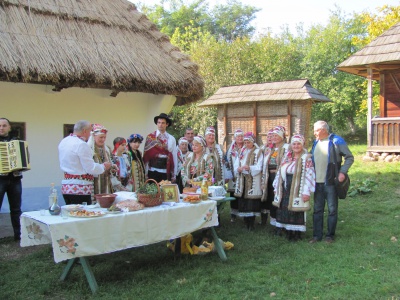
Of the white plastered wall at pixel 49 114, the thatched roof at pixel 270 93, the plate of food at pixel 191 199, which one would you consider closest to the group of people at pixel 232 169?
the plate of food at pixel 191 199

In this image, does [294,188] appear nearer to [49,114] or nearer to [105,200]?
[105,200]

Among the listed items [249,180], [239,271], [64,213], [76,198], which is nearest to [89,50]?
[76,198]

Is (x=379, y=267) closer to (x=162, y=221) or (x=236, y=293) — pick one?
(x=236, y=293)

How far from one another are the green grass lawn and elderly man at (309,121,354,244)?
282mm

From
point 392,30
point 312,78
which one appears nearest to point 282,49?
point 312,78

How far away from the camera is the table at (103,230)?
3590mm

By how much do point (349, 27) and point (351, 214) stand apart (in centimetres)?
2512

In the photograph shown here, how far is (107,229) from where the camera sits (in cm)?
384

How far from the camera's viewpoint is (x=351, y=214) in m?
7.24

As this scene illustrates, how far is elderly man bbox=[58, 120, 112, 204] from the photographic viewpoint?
179 inches

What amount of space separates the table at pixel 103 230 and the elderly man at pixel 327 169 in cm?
184

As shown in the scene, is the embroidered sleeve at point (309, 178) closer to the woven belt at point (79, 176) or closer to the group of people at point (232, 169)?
the group of people at point (232, 169)

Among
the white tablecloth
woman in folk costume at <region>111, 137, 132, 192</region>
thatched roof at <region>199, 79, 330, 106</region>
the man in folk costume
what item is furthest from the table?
thatched roof at <region>199, 79, 330, 106</region>

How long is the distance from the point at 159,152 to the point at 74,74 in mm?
1740
